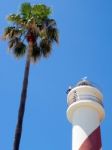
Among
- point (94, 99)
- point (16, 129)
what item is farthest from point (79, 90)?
point (16, 129)

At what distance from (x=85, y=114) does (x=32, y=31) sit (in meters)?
5.72

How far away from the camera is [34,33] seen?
2703 cm

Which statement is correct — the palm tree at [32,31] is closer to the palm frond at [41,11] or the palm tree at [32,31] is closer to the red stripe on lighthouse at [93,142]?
the palm frond at [41,11]

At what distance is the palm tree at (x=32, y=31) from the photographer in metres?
27.2

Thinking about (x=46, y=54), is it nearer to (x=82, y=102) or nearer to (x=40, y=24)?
(x=40, y=24)

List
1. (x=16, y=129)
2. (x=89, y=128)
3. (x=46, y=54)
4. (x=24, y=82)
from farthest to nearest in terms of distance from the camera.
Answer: (x=46, y=54) < (x=89, y=128) < (x=24, y=82) < (x=16, y=129)

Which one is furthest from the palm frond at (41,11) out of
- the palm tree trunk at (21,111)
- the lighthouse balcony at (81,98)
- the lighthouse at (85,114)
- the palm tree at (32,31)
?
the lighthouse balcony at (81,98)

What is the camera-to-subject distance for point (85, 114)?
26766mm

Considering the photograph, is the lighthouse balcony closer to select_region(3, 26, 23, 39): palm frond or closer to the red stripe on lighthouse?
the red stripe on lighthouse

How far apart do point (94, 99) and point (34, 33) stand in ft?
17.3

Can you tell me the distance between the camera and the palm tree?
2725cm

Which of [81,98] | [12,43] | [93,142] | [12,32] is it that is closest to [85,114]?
[81,98]

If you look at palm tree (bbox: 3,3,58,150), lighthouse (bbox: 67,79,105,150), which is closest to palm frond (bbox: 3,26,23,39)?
palm tree (bbox: 3,3,58,150)

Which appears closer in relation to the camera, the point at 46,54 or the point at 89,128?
the point at 89,128
